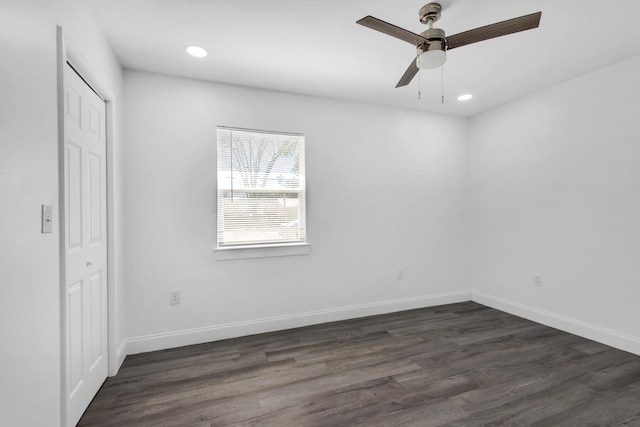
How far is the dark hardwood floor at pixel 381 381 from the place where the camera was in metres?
1.84

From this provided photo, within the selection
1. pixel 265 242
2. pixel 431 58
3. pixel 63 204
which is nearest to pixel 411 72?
pixel 431 58

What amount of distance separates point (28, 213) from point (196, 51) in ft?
5.89

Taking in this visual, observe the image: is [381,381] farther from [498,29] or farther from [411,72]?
[498,29]

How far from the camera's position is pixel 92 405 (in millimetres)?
1950

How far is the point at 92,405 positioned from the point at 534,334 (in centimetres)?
384

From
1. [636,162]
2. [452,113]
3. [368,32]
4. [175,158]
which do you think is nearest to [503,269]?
[636,162]

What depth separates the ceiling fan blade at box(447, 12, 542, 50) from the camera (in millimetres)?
1603

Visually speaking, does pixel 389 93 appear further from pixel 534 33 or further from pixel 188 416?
pixel 188 416

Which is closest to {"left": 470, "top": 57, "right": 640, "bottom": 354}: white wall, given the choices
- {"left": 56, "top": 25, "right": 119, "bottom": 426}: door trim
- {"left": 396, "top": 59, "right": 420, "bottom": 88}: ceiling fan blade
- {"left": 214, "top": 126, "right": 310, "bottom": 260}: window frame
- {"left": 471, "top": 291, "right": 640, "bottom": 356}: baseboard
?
{"left": 471, "top": 291, "right": 640, "bottom": 356}: baseboard

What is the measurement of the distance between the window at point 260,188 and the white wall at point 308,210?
4.2 inches

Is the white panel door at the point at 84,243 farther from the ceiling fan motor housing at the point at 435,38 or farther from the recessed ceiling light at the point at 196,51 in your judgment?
the ceiling fan motor housing at the point at 435,38

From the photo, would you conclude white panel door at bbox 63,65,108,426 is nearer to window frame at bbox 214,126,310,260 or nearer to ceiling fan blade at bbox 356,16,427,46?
window frame at bbox 214,126,310,260

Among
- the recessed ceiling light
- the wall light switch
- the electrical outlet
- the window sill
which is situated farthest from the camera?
the window sill

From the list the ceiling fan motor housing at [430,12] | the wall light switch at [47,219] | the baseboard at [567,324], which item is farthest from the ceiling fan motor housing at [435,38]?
the baseboard at [567,324]
